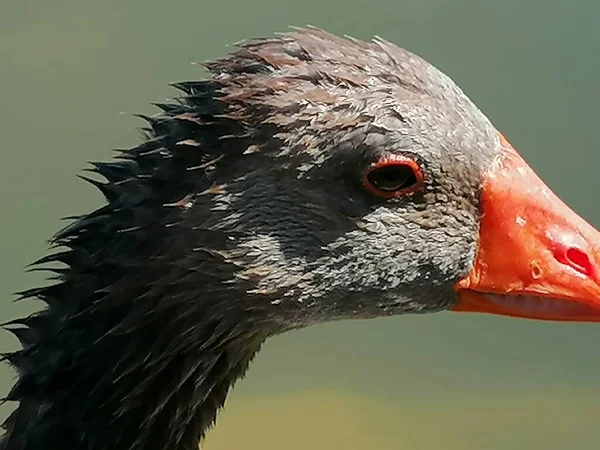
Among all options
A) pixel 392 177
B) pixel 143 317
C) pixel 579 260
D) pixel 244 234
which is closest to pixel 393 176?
pixel 392 177

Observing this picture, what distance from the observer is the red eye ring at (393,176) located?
2.52 metres

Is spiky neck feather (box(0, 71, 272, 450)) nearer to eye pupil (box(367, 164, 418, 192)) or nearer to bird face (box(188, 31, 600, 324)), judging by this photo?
bird face (box(188, 31, 600, 324))

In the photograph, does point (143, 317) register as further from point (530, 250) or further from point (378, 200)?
point (530, 250)

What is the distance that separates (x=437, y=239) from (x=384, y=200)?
212mm

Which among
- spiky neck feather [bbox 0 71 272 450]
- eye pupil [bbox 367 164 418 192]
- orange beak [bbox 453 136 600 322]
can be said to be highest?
orange beak [bbox 453 136 600 322]

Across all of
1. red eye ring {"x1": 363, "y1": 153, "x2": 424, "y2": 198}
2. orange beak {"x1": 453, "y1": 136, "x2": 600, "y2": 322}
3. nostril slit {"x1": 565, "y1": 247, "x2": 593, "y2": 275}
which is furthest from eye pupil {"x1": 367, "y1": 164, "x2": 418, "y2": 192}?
nostril slit {"x1": 565, "y1": 247, "x2": 593, "y2": 275}

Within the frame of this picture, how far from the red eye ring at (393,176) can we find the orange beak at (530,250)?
248 mm

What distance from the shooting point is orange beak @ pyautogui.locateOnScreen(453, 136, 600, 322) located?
273 cm

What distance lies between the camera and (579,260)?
2.77 meters

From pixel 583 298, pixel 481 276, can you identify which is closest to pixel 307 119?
pixel 481 276

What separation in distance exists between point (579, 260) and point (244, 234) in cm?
98

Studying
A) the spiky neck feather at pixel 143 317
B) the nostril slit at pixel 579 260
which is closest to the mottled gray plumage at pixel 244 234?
the spiky neck feather at pixel 143 317

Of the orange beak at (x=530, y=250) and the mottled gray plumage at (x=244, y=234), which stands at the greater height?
the orange beak at (x=530, y=250)

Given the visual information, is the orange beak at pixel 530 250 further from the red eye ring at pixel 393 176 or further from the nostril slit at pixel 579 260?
the red eye ring at pixel 393 176
